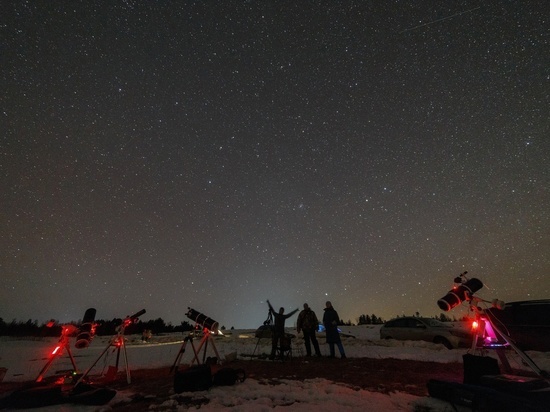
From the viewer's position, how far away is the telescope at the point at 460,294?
19.7ft

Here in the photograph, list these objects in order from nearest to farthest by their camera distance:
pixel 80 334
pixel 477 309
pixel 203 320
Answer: pixel 477 309
pixel 80 334
pixel 203 320

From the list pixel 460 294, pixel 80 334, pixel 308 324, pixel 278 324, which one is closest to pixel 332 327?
pixel 308 324

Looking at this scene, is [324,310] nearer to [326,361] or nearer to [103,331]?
[326,361]

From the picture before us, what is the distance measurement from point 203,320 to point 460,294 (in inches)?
259

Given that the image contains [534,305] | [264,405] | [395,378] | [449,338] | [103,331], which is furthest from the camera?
[103,331]

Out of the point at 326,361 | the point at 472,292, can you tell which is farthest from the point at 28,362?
the point at 472,292

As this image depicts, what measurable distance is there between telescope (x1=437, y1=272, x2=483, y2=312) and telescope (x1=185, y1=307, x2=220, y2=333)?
5864 millimetres

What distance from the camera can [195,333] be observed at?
30.4 ft

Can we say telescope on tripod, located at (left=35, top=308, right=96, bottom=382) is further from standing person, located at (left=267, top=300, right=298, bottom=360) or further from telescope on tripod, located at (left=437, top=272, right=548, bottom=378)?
telescope on tripod, located at (left=437, top=272, right=548, bottom=378)

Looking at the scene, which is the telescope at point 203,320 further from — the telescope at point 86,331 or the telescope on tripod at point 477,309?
the telescope on tripod at point 477,309

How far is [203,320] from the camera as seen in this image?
8.93 metres

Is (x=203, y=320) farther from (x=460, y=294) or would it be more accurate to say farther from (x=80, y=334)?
(x=460, y=294)

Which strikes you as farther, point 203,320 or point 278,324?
point 278,324

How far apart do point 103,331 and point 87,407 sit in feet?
97.2
